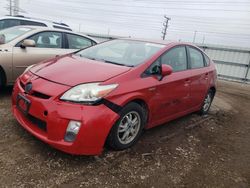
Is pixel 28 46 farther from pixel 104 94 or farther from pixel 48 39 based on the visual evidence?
pixel 104 94

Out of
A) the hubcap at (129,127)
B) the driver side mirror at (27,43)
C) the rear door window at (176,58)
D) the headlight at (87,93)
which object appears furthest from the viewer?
the driver side mirror at (27,43)

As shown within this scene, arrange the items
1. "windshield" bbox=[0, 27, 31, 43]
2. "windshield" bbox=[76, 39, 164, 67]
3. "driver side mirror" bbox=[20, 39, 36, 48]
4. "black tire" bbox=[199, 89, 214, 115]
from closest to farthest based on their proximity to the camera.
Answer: "windshield" bbox=[76, 39, 164, 67] → "driver side mirror" bbox=[20, 39, 36, 48] → "windshield" bbox=[0, 27, 31, 43] → "black tire" bbox=[199, 89, 214, 115]

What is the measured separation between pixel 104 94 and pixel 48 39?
11.1 ft

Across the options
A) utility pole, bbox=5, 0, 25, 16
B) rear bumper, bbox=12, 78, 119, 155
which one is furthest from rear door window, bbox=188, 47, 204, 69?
utility pole, bbox=5, 0, 25, 16

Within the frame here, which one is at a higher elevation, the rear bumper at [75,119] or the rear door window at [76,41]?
the rear door window at [76,41]

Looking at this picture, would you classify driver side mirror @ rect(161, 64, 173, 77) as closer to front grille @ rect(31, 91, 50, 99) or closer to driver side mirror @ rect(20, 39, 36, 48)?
front grille @ rect(31, 91, 50, 99)

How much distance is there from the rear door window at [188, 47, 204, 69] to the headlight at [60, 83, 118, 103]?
7.90 feet

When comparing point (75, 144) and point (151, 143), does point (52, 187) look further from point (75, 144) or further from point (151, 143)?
point (151, 143)

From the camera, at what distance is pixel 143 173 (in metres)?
3.38

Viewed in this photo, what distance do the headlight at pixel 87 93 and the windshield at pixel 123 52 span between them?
79cm

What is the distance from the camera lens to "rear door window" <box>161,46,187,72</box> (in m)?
4.45

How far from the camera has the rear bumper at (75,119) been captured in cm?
313

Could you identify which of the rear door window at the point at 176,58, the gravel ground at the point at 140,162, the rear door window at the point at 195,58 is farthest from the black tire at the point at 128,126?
the rear door window at the point at 195,58

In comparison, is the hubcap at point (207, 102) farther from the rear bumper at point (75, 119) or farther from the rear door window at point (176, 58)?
the rear bumper at point (75, 119)
